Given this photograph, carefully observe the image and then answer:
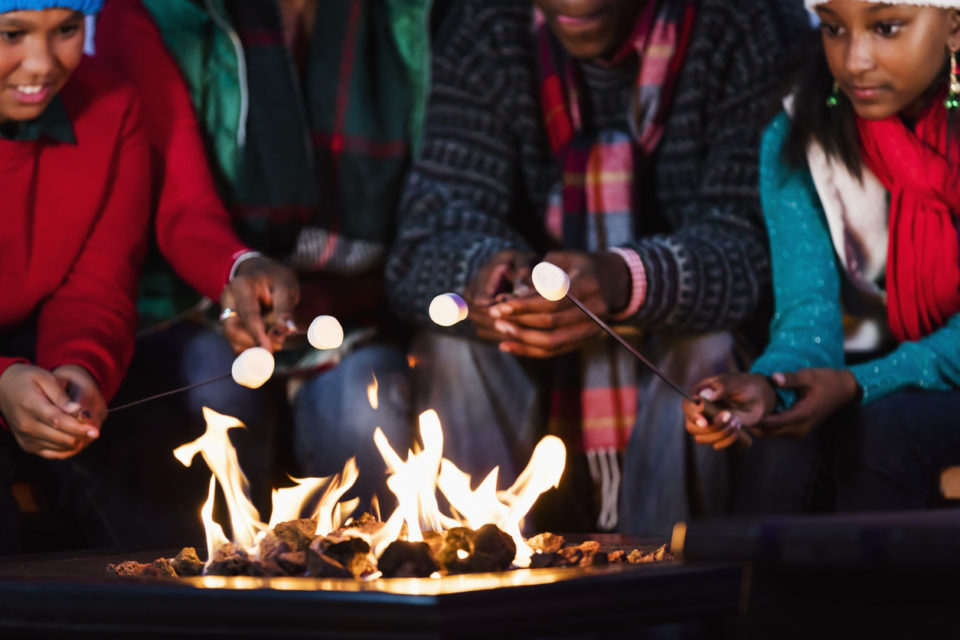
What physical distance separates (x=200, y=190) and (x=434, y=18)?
630 mm

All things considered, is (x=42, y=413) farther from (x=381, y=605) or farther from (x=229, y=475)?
(x=381, y=605)

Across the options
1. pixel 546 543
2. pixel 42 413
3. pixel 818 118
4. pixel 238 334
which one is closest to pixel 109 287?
pixel 238 334

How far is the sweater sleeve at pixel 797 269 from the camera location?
6.23 ft

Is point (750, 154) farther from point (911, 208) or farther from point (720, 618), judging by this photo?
point (720, 618)

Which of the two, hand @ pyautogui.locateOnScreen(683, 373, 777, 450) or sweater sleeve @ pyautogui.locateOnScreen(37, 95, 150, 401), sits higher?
sweater sleeve @ pyautogui.locateOnScreen(37, 95, 150, 401)

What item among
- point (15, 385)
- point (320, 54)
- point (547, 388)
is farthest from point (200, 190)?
point (547, 388)

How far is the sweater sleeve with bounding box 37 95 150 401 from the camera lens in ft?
5.88

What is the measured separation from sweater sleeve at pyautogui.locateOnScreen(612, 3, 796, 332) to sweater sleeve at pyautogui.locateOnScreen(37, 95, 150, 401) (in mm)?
855

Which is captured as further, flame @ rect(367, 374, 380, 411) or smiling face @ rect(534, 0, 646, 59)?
smiling face @ rect(534, 0, 646, 59)

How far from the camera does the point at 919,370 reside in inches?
70.5

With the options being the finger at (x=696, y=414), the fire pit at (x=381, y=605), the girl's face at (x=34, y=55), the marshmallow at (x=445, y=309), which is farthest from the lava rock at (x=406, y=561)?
the girl's face at (x=34, y=55)

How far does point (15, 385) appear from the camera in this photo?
5.33 feet

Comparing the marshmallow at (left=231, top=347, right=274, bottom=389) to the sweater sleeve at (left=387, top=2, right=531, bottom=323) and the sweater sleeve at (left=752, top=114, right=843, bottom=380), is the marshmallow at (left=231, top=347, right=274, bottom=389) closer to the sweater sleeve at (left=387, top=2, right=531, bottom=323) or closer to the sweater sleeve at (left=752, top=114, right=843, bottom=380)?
the sweater sleeve at (left=387, top=2, right=531, bottom=323)

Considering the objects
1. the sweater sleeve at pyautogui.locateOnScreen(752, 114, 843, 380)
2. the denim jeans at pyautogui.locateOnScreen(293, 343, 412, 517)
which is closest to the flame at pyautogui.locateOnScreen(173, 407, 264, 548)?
the denim jeans at pyautogui.locateOnScreen(293, 343, 412, 517)
